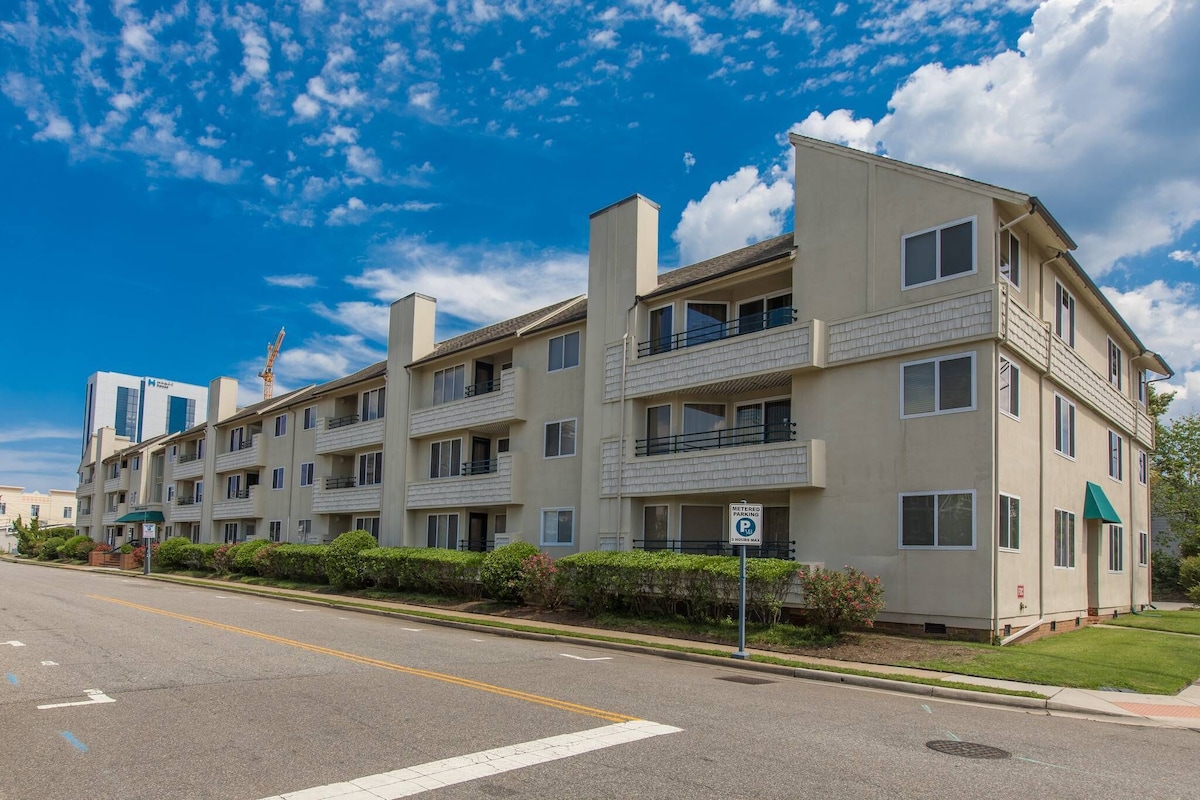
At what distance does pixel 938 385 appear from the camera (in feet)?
61.6

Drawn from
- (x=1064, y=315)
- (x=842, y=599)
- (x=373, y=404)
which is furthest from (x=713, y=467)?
(x=373, y=404)

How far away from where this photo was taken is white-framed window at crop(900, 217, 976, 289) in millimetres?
18719

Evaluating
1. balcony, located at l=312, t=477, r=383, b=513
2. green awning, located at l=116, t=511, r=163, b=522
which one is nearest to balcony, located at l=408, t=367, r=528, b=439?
balcony, located at l=312, t=477, r=383, b=513

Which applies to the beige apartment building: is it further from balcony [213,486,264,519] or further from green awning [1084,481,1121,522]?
balcony [213,486,264,519]

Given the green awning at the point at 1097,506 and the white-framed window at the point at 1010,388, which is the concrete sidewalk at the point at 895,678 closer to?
the green awning at the point at 1097,506

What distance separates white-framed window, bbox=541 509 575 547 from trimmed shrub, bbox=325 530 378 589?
871 cm

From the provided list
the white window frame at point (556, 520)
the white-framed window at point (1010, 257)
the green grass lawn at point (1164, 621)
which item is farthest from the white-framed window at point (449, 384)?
the green grass lawn at point (1164, 621)

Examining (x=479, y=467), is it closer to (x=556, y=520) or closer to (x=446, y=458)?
(x=446, y=458)

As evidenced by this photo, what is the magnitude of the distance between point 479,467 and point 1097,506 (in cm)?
2024

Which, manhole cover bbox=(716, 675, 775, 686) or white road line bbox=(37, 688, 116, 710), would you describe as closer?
white road line bbox=(37, 688, 116, 710)

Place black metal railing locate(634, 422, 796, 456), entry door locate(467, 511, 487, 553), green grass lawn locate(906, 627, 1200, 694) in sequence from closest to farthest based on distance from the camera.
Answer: green grass lawn locate(906, 627, 1200, 694) < black metal railing locate(634, 422, 796, 456) < entry door locate(467, 511, 487, 553)

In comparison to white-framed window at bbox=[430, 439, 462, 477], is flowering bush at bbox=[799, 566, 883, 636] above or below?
below

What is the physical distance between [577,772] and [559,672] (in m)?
6.40

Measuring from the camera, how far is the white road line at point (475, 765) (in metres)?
6.74
